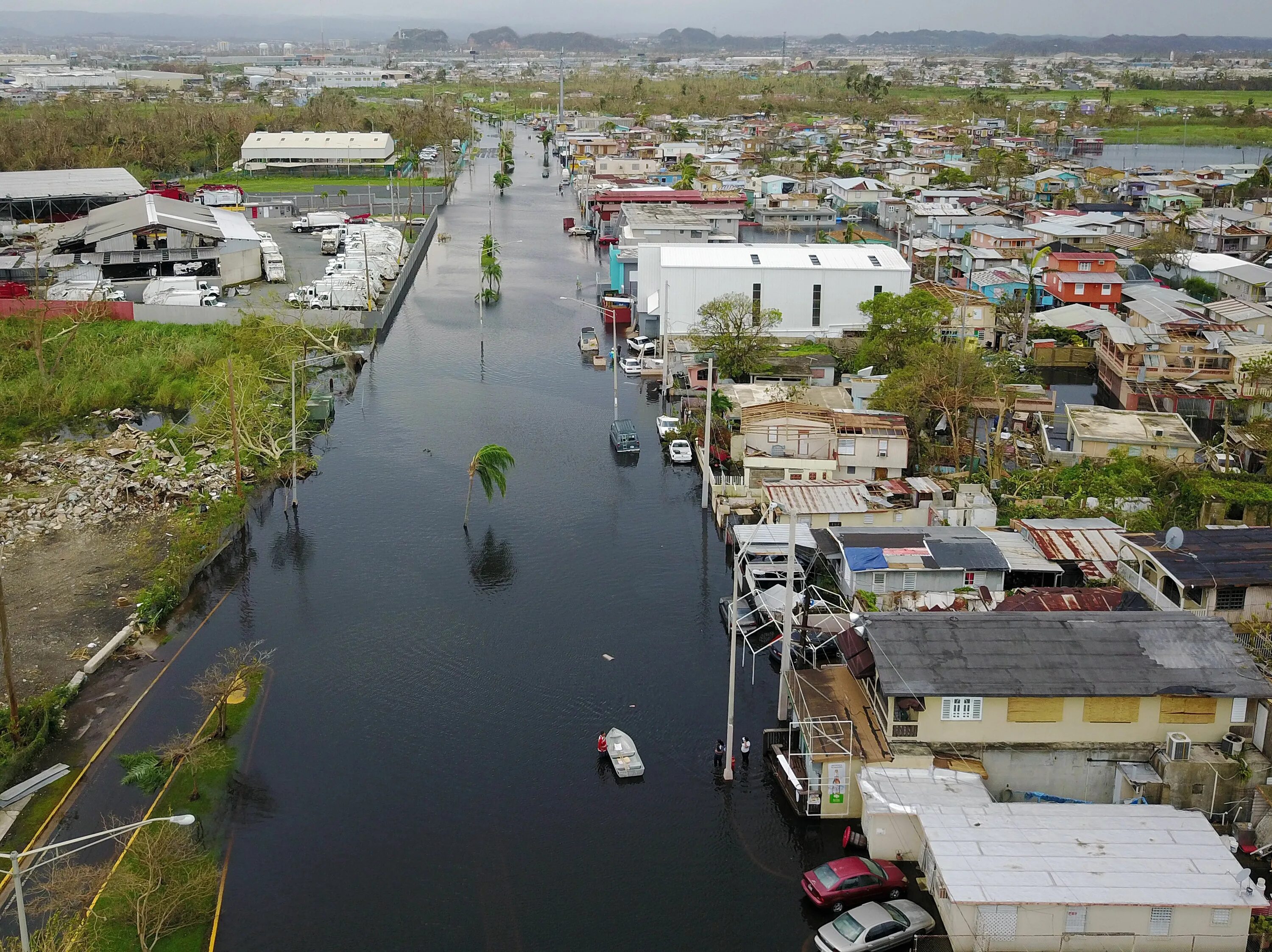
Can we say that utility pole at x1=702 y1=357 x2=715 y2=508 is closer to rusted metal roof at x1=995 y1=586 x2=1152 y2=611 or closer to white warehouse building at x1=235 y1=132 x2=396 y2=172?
rusted metal roof at x1=995 y1=586 x2=1152 y2=611

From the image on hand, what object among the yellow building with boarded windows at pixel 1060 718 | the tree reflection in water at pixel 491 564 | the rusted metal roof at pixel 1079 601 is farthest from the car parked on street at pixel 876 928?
the tree reflection in water at pixel 491 564

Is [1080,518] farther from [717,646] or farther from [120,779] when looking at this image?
[120,779]

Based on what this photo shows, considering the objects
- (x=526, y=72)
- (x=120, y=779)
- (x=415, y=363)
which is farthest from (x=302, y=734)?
(x=526, y=72)

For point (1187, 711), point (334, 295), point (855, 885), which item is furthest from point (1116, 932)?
point (334, 295)

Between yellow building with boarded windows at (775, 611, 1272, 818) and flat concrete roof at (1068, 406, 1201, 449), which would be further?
flat concrete roof at (1068, 406, 1201, 449)

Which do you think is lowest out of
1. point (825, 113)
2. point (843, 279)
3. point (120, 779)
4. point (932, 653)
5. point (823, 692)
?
point (120, 779)

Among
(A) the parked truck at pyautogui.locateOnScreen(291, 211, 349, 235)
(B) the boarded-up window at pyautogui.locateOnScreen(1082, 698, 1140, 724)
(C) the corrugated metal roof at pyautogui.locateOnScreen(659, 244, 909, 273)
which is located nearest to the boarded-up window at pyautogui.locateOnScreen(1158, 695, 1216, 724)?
(B) the boarded-up window at pyautogui.locateOnScreen(1082, 698, 1140, 724)
